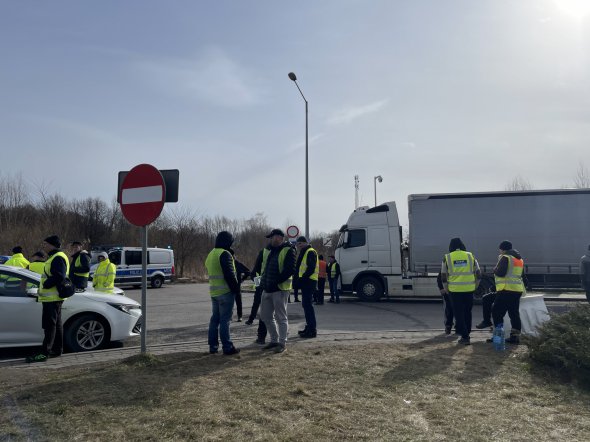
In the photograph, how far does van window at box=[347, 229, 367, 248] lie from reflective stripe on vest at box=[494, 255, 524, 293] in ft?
30.7

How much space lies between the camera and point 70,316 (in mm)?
8367

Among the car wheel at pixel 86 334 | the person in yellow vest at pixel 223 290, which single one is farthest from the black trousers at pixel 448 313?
the car wheel at pixel 86 334

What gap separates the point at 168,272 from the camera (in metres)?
29.2

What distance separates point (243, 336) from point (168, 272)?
66.7 feet

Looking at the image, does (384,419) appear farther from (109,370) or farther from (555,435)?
(109,370)

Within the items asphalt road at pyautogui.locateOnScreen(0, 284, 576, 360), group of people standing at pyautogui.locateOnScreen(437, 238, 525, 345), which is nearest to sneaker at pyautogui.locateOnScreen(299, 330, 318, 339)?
asphalt road at pyautogui.locateOnScreen(0, 284, 576, 360)

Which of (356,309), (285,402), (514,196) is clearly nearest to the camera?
(285,402)

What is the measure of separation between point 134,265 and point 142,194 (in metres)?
21.5

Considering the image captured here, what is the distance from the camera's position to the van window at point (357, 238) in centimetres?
1803

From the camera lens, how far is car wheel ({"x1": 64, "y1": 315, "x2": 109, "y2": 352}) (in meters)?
8.33

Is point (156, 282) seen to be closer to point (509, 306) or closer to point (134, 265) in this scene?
point (134, 265)

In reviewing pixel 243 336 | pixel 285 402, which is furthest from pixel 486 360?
pixel 243 336

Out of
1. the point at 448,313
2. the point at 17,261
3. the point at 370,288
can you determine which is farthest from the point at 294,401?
the point at 370,288

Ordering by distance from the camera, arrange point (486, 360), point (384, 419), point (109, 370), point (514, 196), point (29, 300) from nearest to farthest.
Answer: point (384, 419) → point (109, 370) → point (486, 360) → point (29, 300) → point (514, 196)
